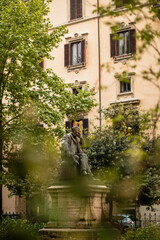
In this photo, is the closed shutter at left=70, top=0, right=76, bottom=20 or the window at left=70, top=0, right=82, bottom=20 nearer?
the window at left=70, top=0, right=82, bottom=20

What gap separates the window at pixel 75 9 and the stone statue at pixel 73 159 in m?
21.8

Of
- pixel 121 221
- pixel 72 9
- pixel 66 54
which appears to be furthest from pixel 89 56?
pixel 121 221

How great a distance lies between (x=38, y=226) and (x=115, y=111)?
12234 millimetres

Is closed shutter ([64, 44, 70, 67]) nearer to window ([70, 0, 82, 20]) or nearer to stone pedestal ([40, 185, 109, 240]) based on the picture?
window ([70, 0, 82, 20])

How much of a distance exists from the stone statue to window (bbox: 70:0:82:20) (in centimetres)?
2176

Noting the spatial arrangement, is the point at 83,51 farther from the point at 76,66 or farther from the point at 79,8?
the point at 79,8

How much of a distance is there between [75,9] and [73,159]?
22.9m

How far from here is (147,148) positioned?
68.5ft

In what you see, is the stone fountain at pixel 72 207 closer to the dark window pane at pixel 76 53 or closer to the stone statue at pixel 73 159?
the stone statue at pixel 73 159

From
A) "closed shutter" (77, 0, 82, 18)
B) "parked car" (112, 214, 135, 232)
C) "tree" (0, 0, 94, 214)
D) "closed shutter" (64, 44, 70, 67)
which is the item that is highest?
"closed shutter" (77, 0, 82, 18)

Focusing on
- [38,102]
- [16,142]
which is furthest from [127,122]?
[16,142]

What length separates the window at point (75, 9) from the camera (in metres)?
30.8

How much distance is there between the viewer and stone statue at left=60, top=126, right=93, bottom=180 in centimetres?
998

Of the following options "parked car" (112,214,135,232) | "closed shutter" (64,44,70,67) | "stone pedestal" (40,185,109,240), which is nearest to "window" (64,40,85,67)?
"closed shutter" (64,44,70,67)
